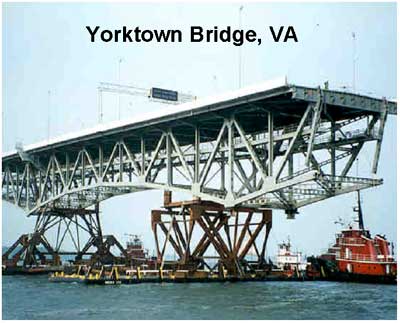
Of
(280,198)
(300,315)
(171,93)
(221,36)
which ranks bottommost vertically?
(300,315)

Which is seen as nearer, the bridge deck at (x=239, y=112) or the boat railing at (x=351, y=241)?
the bridge deck at (x=239, y=112)

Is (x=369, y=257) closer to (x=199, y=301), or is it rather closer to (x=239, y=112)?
(x=239, y=112)

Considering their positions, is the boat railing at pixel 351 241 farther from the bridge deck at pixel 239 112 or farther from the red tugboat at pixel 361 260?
the bridge deck at pixel 239 112

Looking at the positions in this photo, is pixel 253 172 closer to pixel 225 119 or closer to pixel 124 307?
pixel 225 119

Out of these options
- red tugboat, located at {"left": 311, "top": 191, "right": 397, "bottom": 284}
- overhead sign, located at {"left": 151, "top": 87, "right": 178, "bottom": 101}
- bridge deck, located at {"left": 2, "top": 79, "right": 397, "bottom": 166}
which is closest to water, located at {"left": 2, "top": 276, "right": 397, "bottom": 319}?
red tugboat, located at {"left": 311, "top": 191, "right": 397, "bottom": 284}

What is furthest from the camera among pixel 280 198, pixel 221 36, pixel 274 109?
pixel 280 198

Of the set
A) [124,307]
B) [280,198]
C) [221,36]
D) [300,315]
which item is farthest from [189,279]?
[221,36]

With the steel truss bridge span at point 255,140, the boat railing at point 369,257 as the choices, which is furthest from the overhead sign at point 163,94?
the boat railing at point 369,257
